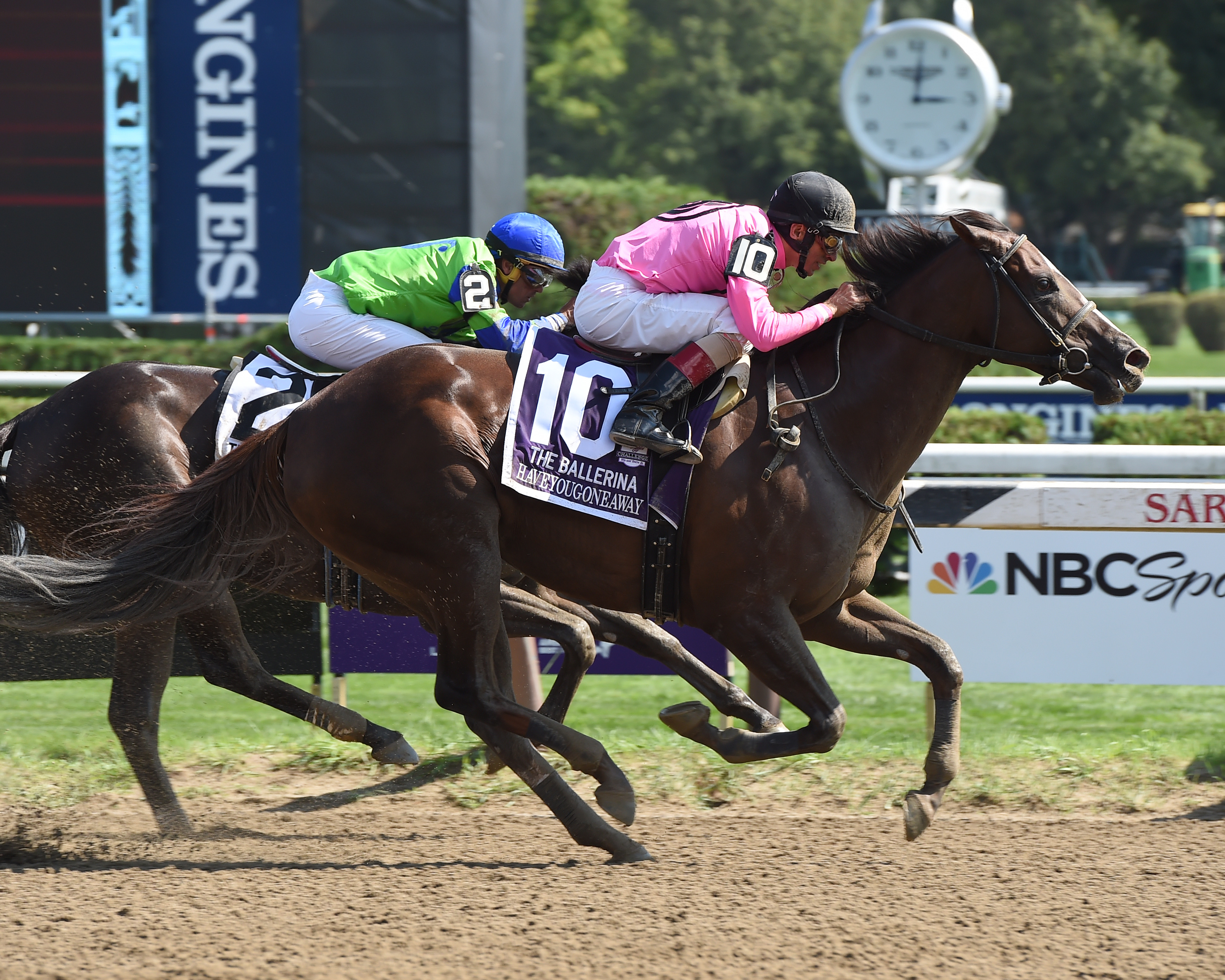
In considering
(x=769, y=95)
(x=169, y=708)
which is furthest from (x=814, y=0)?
(x=169, y=708)

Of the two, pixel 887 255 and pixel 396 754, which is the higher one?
pixel 887 255

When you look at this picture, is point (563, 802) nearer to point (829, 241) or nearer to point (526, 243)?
point (829, 241)

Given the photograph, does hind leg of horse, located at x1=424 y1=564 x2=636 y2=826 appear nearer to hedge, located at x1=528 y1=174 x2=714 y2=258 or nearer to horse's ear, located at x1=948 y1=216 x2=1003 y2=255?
horse's ear, located at x1=948 y1=216 x2=1003 y2=255

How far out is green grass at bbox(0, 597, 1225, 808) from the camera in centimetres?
495

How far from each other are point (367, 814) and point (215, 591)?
3.27 feet

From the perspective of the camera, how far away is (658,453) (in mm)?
3871

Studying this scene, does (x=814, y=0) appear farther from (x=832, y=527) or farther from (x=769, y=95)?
(x=832, y=527)

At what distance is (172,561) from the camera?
4234 mm

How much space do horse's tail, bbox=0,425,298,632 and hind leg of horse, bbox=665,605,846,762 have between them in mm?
1342

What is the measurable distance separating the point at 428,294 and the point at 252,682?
1.42 metres

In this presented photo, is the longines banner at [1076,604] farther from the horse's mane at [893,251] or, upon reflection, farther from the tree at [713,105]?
the tree at [713,105]

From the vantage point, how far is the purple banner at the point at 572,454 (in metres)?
3.88

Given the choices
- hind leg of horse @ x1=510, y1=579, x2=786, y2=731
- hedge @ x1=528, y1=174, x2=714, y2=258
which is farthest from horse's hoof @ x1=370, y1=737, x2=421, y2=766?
hedge @ x1=528, y1=174, x2=714, y2=258

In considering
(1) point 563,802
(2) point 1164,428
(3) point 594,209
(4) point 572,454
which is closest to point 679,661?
(1) point 563,802
